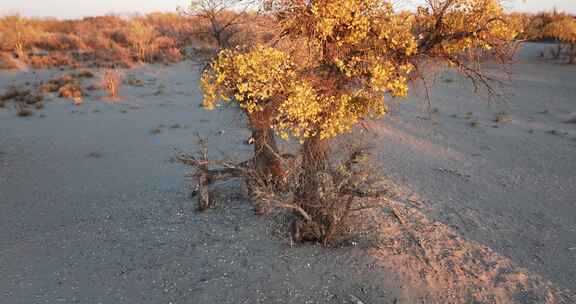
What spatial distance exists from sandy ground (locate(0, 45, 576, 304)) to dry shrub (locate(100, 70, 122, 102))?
3.36 metres

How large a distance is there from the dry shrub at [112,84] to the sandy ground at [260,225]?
3364 millimetres

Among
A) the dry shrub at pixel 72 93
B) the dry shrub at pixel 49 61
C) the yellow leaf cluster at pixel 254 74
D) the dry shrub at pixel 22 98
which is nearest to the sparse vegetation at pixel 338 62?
the yellow leaf cluster at pixel 254 74

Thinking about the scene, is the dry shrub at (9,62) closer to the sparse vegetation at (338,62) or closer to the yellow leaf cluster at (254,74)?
the sparse vegetation at (338,62)

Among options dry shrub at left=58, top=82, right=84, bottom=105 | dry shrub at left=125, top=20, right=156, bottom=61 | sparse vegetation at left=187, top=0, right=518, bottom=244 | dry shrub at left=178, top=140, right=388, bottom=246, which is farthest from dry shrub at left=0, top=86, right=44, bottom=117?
sparse vegetation at left=187, top=0, right=518, bottom=244

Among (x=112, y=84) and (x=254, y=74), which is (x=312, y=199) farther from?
(x=112, y=84)

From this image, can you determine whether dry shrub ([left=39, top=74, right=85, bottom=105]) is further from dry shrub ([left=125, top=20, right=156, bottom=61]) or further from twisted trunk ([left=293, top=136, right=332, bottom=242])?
twisted trunk ([left=293, top=136, right=332, bottom=242])

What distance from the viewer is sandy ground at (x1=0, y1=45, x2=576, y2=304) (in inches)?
206

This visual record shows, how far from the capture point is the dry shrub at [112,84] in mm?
17500

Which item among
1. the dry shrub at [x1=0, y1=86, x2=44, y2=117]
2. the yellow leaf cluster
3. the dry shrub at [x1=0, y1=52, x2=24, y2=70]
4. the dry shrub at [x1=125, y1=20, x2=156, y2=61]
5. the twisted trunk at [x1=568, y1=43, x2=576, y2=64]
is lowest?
the dry shrub at [x1=0, y1=86, x2=44, y2=117]

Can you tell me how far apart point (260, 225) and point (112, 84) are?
43.7 ft

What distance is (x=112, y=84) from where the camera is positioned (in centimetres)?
1730

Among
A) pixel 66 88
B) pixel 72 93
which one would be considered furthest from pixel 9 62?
pixel 72 93

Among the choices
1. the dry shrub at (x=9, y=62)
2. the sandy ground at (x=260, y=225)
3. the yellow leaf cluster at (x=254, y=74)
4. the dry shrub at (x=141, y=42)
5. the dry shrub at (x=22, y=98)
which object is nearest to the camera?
the yellow leaf cluster at (x=254, y=74)

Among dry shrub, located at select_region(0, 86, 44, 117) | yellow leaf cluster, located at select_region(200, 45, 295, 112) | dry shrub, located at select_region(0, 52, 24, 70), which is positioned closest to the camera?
yellow leaf cluster, located at select_region(200, 45, 295, 112)
